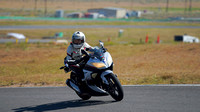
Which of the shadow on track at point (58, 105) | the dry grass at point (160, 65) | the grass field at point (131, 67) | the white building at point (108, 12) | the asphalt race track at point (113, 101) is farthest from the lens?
the white building at point (108, 12)

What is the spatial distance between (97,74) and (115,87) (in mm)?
551

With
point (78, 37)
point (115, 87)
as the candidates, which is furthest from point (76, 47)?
point (115, 87)

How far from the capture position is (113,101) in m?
7.58

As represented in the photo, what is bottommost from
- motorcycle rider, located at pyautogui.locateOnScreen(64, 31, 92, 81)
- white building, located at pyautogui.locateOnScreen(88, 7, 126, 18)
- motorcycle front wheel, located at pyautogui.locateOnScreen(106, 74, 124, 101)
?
motorcycle front wheel, located at pyautogui.locateOnScreen(106, 74, 124, 101)

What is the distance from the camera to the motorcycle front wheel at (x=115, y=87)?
6947 mm

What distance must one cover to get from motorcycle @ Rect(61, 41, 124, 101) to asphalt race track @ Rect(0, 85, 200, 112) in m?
0.31

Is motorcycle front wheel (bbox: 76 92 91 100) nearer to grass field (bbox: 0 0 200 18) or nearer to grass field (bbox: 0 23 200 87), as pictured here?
grass field (bbox: 0 23 200 87)

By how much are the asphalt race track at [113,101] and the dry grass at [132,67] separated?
69.9 inches

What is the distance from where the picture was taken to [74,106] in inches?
296

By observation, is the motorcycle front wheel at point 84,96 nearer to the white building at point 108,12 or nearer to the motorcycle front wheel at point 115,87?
the motorcycle front wheel at point 115,87

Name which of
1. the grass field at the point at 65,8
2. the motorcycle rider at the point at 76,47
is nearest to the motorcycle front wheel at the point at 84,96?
the motorcycle rider at the point at 76,47

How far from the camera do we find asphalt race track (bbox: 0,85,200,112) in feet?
22.6

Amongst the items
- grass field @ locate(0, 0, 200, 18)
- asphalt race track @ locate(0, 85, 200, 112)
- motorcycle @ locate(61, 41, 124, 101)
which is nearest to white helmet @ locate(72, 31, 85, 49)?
motorcycle @ locate(61, 41, 124, 101)

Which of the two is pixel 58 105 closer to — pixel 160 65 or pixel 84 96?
pixel 84 96
